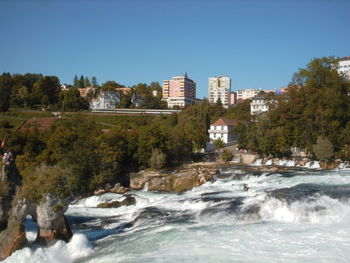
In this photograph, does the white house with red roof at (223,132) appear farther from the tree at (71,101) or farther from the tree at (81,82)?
the tree at (81,82)

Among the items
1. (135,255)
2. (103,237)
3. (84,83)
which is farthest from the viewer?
(84,83)

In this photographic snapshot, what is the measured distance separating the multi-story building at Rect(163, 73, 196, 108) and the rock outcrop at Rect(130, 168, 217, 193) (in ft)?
328

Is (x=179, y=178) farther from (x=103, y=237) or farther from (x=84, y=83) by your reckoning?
(x=84, y=83)

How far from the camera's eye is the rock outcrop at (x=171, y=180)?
31.5 meters

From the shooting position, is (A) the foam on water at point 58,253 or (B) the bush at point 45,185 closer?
(A) the foam on water at point 58,253

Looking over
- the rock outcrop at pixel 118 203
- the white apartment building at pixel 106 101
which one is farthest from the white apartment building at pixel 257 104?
the rock outcrop at pixel 118 203

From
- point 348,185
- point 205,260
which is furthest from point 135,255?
point 348,185

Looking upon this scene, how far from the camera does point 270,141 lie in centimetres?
4444

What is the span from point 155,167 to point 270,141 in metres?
16.2

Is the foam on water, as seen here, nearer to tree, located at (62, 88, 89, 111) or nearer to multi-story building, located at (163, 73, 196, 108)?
tree, located at (62, 88, 89, 111)

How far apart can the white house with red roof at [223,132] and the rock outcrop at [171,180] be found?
26703 millimetres

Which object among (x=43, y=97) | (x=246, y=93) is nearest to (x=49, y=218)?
(x=43, y=97)

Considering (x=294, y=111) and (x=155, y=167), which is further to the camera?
(x=294, y=111)

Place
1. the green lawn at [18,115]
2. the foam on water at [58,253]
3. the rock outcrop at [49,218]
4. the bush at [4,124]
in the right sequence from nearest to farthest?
the foam on water at [58,253]
the rock outcrop at [49,218]
the bush at [4,124]
the green lawn at [18,115]
